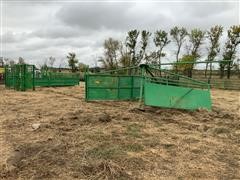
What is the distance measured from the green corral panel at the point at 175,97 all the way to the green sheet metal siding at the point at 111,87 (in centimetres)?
356

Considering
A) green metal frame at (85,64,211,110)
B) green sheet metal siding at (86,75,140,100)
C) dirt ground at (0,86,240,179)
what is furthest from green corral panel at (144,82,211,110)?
green sheet metal siding at (86,75,140,100)

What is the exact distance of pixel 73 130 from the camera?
7.17m

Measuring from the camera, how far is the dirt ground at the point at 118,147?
4574 millimetres

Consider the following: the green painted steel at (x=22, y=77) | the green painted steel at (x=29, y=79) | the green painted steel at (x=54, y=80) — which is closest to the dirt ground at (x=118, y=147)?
the green painted steel at (x=22, y=77)

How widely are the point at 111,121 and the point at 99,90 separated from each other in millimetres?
5341

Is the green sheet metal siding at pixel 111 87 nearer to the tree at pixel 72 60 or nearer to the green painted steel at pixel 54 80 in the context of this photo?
the green painted steel at pixel 54 80

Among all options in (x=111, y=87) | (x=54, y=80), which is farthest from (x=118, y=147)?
(x=54, y=80)

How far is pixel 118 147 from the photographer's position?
5.70 metres

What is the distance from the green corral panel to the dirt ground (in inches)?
Answer: 41.3

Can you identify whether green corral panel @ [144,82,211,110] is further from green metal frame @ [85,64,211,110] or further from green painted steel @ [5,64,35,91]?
green painted steel @ [5,64,35,91]

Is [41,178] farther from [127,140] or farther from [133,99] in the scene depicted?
[133,99]

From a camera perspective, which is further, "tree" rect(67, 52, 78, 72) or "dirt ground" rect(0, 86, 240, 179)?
"tree" rect(67, 52, 78, 72)

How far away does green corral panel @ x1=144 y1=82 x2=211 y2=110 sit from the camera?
10.1 m

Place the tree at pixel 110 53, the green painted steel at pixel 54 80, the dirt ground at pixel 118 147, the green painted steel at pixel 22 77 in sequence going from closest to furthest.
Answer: the dirt ground at pixel 118 147 < the green painted steel at pixel 22 77 < the green painted steel at pixel 54 80 < the tree at pixel 110 53
